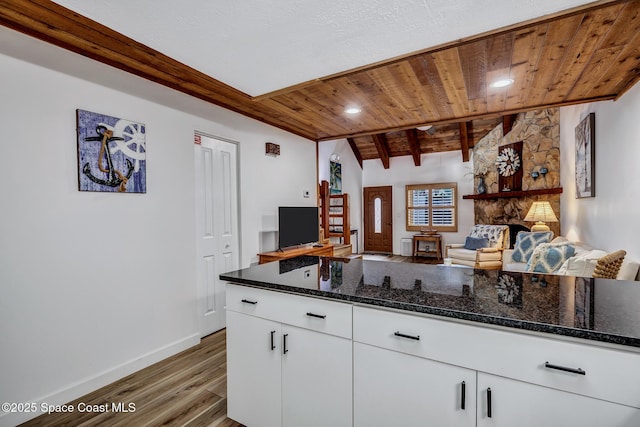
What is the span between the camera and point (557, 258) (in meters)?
3.12

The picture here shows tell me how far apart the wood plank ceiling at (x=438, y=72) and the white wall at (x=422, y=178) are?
14.1ft

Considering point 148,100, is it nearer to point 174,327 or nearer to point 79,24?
point 79,24

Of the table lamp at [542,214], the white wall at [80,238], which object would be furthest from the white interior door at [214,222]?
the table lamp at [542,214]

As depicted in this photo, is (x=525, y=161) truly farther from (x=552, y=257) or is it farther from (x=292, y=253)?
(x=292, y=253)

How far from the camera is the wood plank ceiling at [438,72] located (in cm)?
179

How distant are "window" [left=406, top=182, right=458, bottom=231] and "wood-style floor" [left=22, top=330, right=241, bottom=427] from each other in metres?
6.61

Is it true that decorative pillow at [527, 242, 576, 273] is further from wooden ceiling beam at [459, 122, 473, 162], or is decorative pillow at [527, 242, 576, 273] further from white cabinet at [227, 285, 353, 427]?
wooden ceiling beam at [459, 122, 473, 162]

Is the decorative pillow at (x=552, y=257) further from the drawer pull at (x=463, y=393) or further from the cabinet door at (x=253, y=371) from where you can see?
the cabinet door at (x=253, y=371)

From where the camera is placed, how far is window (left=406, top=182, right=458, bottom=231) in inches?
303

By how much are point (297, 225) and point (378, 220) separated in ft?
16.6

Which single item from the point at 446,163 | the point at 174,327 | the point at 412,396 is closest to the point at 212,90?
the point at 174,327

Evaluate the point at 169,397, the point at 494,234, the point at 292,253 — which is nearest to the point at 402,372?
the point at 169,397

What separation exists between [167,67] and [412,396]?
2705 mm

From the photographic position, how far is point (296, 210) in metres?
4.12
